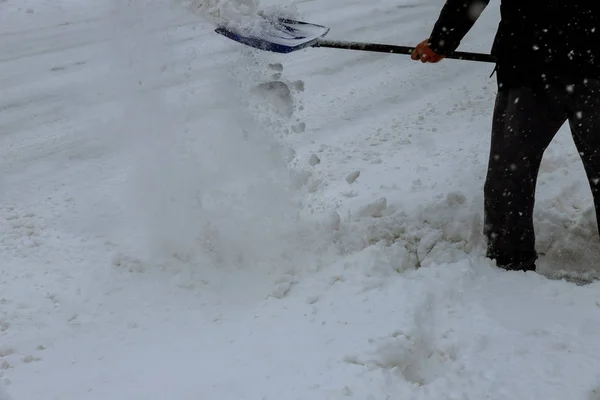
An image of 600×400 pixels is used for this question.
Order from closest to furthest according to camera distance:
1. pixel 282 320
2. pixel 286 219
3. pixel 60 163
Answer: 1. pixel 282 320
2. pixel 286 219
3. pixel 60 163

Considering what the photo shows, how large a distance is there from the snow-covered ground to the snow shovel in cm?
11

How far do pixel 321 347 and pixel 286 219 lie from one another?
3.65 ft

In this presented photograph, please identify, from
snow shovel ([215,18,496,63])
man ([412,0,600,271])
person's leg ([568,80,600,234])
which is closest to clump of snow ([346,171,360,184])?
snow shovel ([215,18,496,63])

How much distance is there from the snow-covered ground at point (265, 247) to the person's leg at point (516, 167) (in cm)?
13

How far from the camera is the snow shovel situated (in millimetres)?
3250

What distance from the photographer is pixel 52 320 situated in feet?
8.82

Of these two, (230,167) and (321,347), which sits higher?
(230,167)

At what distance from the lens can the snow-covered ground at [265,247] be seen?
2.17 metres

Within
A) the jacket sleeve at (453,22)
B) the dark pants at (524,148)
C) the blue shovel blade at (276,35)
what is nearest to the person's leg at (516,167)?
the dark pants at (524,148)

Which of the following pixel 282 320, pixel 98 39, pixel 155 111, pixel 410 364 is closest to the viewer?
pixel 410 364

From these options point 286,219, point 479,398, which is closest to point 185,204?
point 286,219

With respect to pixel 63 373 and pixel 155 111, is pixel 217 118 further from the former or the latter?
pixel 63 373

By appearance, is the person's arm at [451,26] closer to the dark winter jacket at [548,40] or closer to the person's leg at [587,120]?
the dark winter jacket at [548,40]

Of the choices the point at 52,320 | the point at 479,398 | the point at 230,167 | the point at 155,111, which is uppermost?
the point at 155,111
